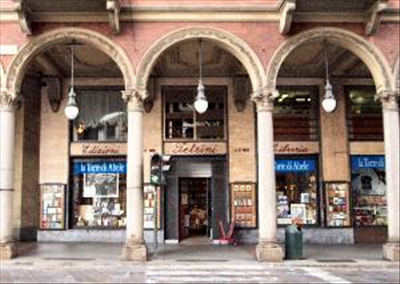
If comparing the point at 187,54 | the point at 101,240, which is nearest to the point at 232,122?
the point at 187,54

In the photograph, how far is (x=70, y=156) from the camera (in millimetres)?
21953

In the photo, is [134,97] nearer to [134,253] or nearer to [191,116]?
[134,253]

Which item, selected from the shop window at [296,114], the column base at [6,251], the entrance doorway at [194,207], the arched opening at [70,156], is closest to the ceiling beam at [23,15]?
the arched opening at [70,156]

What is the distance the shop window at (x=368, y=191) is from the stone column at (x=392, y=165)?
4.98 metres

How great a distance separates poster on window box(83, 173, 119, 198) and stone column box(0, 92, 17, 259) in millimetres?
5315

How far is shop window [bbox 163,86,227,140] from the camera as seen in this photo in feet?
72.9

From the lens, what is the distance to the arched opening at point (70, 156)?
2159 centimetres

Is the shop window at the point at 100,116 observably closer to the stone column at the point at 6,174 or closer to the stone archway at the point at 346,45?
the stone column at the point at 6,174

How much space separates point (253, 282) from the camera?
12719 mm

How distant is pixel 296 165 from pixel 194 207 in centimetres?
444

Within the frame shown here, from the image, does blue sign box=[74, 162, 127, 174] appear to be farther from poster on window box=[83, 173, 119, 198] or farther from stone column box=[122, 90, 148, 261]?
stone column box=[122, 90, 148, 261]

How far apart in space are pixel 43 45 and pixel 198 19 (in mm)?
4873

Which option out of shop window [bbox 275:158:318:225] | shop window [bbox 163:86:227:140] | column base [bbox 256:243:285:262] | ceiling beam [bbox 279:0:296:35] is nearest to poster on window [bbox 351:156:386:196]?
shop window [bbox 275:158:318:225]

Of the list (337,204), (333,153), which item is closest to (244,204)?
(337,204)
